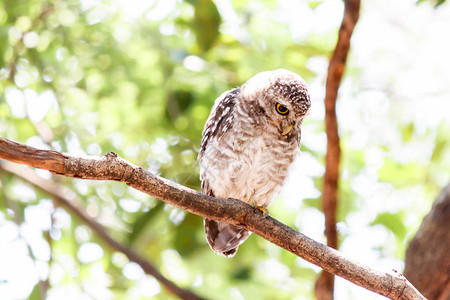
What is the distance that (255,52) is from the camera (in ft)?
13.7

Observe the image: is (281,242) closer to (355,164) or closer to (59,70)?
(355,164)

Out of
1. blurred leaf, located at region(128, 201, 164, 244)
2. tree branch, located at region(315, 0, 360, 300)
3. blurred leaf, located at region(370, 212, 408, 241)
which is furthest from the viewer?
blurred leaf, located at region(370, 212, 408, 241)

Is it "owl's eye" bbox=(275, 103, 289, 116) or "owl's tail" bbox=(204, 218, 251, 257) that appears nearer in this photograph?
"owl's eye" bbox=(275, 103, 289, 116)

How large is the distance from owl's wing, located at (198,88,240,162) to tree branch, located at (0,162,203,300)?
832 mm

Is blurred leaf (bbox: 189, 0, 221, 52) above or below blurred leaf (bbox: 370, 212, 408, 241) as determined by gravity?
above

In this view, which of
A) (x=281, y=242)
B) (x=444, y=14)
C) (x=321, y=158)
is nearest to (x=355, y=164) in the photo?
(x=321, y=158)

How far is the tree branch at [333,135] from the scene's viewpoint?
2.95 metres

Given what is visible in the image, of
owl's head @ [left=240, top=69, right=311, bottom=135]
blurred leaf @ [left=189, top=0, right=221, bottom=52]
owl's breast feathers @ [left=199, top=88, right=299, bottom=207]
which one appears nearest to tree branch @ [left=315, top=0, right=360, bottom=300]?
owl's head @ [left=240, top=69, right=311, bottom=135]

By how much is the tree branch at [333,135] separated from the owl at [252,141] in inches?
7.4

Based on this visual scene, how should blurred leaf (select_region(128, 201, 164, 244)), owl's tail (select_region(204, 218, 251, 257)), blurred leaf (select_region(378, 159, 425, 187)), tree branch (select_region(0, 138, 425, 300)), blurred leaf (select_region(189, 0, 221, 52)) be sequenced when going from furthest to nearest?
blurred leaf (select_region(378, 159, 425, 187)), blurred leaf (select_region(128, 201, 164, 244)), owl's tail (select_region(204, 218, 251, 257)), blurred leaf (select_region(189, 0, 221, 52)), tree branch (select_region(0, 138, 425, 300))

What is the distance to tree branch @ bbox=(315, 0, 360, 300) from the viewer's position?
2.95 metres

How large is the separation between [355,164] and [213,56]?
1449 mm

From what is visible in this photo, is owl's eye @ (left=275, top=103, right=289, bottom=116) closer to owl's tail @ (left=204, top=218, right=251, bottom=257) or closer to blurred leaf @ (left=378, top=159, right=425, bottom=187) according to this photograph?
owl's tail @ (left=204, top=218, right=251, bottom=257)

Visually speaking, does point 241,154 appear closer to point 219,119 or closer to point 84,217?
point 219,119
